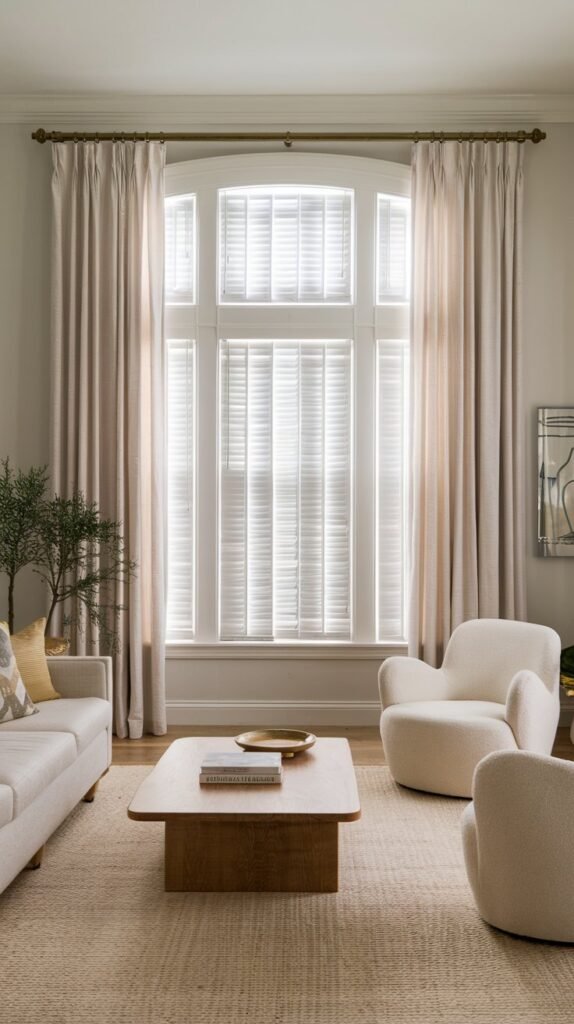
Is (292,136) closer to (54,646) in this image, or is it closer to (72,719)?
(54,646)

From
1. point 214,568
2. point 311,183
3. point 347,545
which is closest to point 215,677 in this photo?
point 214,568

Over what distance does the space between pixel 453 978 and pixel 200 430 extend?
3.56 m

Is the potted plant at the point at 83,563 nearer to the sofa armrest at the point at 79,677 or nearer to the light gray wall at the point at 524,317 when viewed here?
the light gray wall at the point at 524,317

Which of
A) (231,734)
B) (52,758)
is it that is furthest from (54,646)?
(52,758)

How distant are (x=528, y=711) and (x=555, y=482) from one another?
1830 mm

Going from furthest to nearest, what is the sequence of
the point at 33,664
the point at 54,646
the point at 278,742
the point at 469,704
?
the point at 54,646, the point at 469,704, the point at 33,664, the point at 278,742

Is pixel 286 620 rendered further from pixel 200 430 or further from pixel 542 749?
pixel 542 749

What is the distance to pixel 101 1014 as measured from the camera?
2215 mm

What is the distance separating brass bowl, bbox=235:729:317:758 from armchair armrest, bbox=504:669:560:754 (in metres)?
0.87

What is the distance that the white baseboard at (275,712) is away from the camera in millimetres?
5320

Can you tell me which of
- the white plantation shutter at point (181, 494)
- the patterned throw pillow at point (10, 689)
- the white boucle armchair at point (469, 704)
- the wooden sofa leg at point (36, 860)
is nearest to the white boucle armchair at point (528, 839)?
the white boucle armchair at point (469, 704)

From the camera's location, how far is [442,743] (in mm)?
3869

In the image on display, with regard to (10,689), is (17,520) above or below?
above

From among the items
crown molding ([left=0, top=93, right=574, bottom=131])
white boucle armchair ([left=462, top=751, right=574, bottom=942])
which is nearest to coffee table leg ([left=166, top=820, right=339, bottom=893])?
white boucle armchair ([left=462, top=751, right=574, bottom=942])
